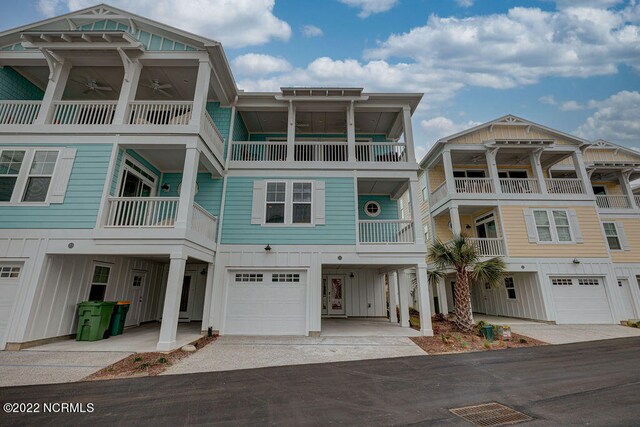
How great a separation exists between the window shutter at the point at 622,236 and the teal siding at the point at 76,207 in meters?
22.3

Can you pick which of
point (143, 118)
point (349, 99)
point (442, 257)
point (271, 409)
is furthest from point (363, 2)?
point (271, 409)

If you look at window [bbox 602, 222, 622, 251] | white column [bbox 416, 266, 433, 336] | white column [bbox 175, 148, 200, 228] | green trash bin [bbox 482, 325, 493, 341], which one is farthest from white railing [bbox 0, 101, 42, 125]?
window [bbox 602, 222, 622, 251]

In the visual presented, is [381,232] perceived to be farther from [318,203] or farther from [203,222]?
[203,222]

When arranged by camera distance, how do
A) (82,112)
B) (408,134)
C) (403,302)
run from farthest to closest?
(403,302) < (408,134) < (82,112)

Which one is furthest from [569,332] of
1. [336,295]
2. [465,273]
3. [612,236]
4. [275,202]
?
[275,202]

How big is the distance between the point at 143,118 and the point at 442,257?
10965 mm

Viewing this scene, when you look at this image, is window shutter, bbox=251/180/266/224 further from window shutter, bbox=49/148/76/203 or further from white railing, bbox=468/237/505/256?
white railing, bbox=468/237/505/256

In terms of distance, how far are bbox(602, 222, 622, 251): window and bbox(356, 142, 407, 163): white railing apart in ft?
40.5

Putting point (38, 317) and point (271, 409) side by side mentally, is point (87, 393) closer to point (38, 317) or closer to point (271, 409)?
point (271, 409)

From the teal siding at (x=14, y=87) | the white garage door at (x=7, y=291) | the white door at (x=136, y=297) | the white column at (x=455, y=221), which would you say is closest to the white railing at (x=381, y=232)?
the white column at (x=455, y=221)

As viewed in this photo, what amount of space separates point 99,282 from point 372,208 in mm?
10283

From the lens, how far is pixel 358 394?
4.15 m

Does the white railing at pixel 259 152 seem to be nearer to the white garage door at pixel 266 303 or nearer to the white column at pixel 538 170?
the white garage door at pixel 266 303

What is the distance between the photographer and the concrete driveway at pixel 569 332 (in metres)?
8.56
